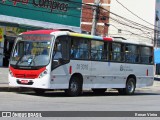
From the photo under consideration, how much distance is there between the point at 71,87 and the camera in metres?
19.0

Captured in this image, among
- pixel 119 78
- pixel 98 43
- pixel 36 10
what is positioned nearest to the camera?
pixel 98 43

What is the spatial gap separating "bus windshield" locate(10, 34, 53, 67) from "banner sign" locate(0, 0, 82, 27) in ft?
50.1

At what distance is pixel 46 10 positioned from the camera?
122ft

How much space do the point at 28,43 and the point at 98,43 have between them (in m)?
3.86

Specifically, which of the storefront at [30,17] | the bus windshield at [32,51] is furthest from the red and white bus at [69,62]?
the storefront at [30,17]

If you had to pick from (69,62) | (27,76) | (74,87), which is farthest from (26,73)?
(74,87)

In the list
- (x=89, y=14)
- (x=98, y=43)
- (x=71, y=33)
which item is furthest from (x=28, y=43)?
(x=89, y=14)

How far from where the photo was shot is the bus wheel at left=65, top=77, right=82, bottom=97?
1894 centimetres

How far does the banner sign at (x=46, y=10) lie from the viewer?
1344 inches

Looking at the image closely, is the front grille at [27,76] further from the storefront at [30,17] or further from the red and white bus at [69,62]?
the storefront at [30,17]

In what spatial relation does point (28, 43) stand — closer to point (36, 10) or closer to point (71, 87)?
point (71, 87)

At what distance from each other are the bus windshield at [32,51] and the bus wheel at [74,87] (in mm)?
1972

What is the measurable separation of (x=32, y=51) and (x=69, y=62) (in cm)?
173

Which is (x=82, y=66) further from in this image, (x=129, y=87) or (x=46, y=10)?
(x=46, y=10)
